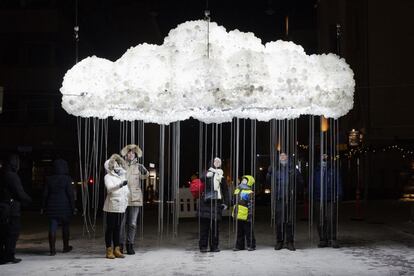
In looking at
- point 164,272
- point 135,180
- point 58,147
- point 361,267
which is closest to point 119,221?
point 135,180

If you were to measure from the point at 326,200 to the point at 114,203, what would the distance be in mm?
4466

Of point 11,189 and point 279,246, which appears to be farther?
point 279,246

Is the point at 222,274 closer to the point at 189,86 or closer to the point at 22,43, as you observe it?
the point at 189,86

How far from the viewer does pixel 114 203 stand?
1103 cm

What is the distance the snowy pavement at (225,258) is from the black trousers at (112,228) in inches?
14.5

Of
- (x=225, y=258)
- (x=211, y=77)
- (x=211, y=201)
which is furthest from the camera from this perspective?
(x=211, y=201)

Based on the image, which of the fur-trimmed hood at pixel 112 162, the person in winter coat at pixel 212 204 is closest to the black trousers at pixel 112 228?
the fur-trimmed hood at pixel 112 162

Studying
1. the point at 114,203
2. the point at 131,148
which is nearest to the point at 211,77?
the point at 131,148

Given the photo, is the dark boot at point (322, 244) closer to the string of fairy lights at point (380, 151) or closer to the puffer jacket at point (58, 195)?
the puffer jacket at point (58, 195)

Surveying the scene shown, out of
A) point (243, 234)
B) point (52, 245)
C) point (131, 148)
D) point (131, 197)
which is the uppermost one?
point (131, 148)

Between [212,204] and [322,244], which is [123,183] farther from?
[322,244]

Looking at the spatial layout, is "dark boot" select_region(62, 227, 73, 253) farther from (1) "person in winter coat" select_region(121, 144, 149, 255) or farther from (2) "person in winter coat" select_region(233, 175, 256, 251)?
(2) "person in winter coat" select_region(233, 175, 256, 251)

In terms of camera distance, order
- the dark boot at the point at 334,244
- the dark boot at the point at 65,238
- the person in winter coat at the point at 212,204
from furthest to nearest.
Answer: the dark boot at the point at 334,244, the dark boot at the point at 65,238, the person in winter coat at the point at 212,204

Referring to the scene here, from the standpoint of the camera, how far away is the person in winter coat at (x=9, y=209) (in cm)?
1051
